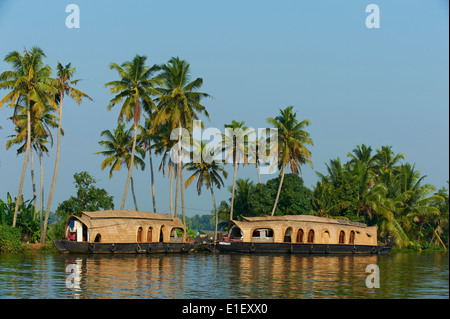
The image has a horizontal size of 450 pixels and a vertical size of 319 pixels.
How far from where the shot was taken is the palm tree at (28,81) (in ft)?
120

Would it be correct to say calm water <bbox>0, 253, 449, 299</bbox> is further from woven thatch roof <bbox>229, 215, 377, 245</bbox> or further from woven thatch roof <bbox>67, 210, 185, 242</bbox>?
woven thatch roof <bbox>229, 215, 377, 245</bbox>

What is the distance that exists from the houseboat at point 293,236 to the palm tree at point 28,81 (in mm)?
15565

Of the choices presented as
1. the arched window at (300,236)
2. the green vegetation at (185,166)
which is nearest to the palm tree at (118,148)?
the green vegetation at (185,166)

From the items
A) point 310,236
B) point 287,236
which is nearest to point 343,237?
point 310,236

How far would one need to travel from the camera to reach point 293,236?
42000mm

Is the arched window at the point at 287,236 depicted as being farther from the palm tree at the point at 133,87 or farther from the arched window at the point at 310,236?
the palm tree at the point at 133,87

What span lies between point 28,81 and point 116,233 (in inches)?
446

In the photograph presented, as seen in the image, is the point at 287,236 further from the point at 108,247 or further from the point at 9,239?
the point at 9,239

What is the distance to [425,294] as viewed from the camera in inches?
773

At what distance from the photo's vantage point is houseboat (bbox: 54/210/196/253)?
35281 millimetres

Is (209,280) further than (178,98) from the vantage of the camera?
No
